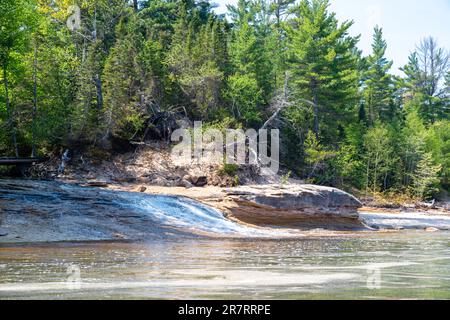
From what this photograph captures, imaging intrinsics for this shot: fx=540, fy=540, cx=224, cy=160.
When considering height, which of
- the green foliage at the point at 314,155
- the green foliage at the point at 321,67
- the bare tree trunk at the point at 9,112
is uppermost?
the green foliage at the point at 321,67

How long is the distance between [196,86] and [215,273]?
27.2m

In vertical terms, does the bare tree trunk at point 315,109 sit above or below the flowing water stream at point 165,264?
above

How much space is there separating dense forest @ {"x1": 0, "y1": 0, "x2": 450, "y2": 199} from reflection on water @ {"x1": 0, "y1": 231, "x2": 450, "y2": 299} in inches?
627

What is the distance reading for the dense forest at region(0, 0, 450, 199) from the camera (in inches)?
1094

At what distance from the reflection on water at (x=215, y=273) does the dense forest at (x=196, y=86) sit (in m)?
15.9

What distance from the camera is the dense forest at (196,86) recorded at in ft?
91.1

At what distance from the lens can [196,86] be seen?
1374 inches

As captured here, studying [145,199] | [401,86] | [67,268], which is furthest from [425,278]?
[401,86]

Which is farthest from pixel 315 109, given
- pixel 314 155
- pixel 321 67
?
→ pixel 314 155

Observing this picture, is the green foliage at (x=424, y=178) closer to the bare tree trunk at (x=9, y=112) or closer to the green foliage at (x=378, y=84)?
the green foliage at (x=378, y=84)

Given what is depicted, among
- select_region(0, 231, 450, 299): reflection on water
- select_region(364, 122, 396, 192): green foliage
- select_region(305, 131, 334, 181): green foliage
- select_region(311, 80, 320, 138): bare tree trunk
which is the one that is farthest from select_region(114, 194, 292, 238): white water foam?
select_region(364, 122, 396, 192): green foliage

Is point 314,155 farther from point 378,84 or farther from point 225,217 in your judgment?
point 378,84

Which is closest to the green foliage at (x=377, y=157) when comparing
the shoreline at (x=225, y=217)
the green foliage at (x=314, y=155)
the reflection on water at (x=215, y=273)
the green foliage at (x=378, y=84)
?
the green foliage at (x=314, y=155)

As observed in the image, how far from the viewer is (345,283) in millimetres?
7379
